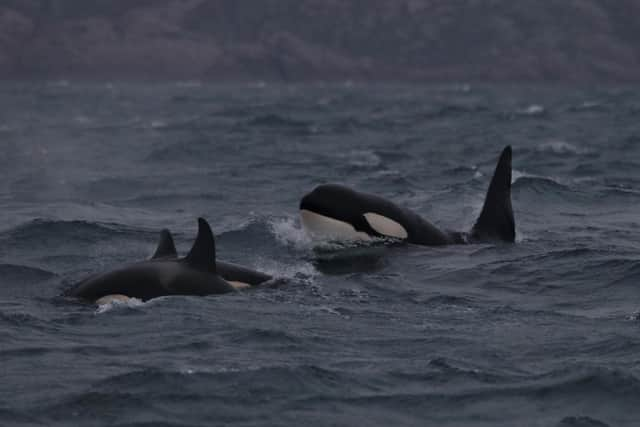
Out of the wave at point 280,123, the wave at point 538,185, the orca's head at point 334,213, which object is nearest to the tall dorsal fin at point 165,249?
the orca's head at point 334,213

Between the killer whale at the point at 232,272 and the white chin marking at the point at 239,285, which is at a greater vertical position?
the killer whale at the point at 232,272

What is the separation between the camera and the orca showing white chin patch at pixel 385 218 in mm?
14961

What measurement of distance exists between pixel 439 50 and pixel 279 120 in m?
152

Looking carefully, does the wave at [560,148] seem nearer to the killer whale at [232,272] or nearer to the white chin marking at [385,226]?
the white chin marking at [385,226]

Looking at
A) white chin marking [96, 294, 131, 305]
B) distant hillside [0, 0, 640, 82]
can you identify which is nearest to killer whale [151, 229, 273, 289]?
white chin marking [96, 294, 131, 305]

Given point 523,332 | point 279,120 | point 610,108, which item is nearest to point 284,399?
point 523,332

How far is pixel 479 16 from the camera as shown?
198 metres

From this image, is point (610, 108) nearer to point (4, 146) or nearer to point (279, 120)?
point (279, 120)

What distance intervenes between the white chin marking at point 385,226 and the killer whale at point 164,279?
3.42m

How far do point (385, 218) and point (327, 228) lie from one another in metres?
0.80

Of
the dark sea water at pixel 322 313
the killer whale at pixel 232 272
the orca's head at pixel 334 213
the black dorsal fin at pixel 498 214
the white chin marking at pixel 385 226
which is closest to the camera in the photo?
the dark sea water at pixel 322 313

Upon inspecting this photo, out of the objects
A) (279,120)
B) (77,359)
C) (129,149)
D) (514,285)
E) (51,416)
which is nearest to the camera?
(51,416)

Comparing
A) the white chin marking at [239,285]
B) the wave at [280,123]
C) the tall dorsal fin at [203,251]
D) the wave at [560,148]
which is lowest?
the wave at [280,123]

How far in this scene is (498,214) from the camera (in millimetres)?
16000
